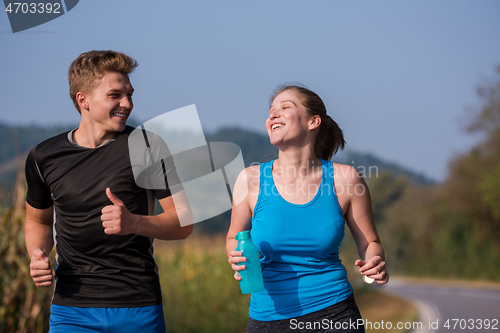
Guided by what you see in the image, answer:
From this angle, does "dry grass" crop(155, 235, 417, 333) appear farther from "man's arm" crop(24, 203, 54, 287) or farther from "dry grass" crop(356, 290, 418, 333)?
"man's arm" crop(24, 203, 54, 287)

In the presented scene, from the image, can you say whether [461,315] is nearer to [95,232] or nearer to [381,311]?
[381,311]

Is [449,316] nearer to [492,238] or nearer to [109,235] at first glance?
[109,235]

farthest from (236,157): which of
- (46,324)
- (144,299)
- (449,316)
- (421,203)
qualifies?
(421,203)

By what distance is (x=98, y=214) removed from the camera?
91.0 inches

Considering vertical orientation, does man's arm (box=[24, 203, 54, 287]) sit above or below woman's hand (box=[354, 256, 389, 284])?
above

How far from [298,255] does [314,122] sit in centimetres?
75

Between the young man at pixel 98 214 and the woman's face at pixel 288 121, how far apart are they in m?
0.57

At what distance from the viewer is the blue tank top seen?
2258mm

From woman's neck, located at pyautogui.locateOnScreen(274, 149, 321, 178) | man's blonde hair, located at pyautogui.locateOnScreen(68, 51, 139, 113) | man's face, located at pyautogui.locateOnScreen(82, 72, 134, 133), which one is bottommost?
woman's neck, located at pyautogui.locateOnScreen(274, 149, 321, 178)

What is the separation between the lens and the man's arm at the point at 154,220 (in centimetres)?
208

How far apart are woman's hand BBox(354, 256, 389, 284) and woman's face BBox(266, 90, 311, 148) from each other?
718 mm

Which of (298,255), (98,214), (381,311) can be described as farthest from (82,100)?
(381,311)

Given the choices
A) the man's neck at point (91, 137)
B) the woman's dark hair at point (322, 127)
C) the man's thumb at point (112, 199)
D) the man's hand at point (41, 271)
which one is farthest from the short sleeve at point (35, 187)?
the woman's dark hair at point (322, 127)

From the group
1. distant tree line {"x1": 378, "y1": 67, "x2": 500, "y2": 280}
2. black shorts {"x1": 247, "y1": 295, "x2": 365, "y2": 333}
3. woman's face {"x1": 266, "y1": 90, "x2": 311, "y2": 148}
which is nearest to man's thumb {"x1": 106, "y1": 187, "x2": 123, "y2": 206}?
woman's face {"x1": 266, "y1": 90, "x2": 311, "y2": 148}
